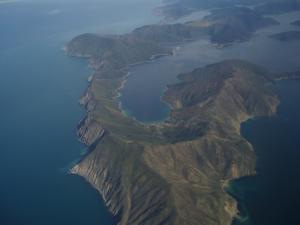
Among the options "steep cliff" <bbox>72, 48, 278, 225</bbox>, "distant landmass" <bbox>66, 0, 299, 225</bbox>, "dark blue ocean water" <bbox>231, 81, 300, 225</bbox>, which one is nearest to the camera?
"dark blue ocean water" <bbox>231, 81, 300, 225</bbox>

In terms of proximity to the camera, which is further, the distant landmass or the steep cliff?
the distant landmass

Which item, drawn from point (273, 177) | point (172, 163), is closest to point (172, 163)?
point (172, 163)

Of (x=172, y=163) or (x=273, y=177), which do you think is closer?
(x=273, y=177)

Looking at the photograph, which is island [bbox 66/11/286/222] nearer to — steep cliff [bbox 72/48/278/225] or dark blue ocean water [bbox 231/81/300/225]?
steep cliff [bbox 72/48/278/225]

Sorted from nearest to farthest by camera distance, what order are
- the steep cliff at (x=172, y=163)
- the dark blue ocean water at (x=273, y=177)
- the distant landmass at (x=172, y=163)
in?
the dark blue ocean water at (x=273, y=177) < the steep cliff at (x=172, y=163) < the distant landmass at (x=172, y=163)

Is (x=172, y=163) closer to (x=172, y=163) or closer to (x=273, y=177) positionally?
(x=172, y=163)

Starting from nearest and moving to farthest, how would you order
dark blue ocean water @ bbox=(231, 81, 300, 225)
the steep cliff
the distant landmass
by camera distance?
1. dark blue ocean water @ bbox=(231, 81, 300, 225)
2. the steep cliff
3. the distant landmass

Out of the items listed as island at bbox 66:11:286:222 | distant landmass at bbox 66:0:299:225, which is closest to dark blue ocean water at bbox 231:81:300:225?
distant landmass at bbox 66:0:299:225

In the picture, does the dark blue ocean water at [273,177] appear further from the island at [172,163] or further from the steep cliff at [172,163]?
the steep cliff at [172,163]

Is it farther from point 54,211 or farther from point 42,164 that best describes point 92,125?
point 54,211

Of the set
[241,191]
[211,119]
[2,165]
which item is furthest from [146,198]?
[2,165]

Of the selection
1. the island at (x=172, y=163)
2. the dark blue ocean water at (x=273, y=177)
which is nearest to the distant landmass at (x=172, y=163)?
the island at (x=172, y=163)
